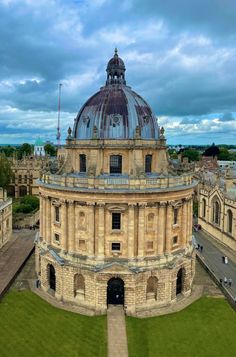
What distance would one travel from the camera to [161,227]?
1732 inches

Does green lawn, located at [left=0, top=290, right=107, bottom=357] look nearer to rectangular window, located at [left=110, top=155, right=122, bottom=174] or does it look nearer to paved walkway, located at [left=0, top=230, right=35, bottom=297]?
paved walkway, located at [left=0, top=230, right=35, bottom=297]

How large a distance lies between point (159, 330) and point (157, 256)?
8.57 metres

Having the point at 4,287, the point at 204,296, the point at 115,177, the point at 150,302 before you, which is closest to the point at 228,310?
the point at 204,296

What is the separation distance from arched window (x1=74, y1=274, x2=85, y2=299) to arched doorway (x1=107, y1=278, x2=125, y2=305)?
10.8 feet

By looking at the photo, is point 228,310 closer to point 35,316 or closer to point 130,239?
point 130,239

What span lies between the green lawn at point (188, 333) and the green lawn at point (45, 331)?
3.86 m

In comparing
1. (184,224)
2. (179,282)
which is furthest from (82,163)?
(179,282)

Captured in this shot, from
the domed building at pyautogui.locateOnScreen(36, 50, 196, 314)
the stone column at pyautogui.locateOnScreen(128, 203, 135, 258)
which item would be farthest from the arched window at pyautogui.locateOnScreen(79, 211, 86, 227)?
the stone column at pyautogui.locateOnScreen(128, 203, 135, 258)

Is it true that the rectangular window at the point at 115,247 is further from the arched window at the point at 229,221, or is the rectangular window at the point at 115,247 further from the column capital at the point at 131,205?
the arched window at the point at 229,221

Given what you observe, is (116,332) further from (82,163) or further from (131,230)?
(82,163)

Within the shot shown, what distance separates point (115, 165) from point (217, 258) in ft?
93.8

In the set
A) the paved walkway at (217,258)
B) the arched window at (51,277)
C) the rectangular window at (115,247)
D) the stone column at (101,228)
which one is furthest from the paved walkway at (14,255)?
the paved walkway at (217,258)

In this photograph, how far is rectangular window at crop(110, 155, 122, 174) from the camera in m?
45.3

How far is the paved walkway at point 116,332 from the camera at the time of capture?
35.6m
